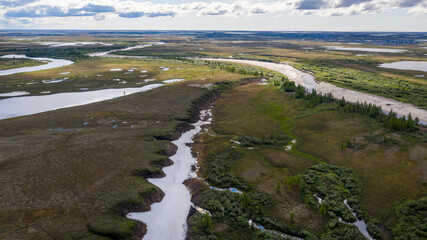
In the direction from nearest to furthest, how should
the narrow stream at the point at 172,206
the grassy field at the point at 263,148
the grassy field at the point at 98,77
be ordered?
the narrow stream at the point at 172,206 → the grassy field at the point at 263,148 → the grassy field at the point at 98,77

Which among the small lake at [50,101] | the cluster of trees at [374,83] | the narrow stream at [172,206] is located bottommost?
the narrow stream at [172,206]

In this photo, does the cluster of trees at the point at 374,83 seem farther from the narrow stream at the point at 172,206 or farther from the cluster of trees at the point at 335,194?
the narrow stream at the point at 172,206

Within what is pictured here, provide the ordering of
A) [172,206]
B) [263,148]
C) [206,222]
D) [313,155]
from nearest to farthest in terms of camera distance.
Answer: [206,222] < [172,206] < [313,155] < [263,148]

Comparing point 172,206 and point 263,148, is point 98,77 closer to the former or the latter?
point 263,148

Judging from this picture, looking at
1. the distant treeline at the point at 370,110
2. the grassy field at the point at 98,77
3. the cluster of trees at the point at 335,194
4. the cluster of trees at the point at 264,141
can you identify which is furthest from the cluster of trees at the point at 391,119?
the grassy field at the point at 98,77

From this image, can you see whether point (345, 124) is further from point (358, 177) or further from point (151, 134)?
point (151, 134)

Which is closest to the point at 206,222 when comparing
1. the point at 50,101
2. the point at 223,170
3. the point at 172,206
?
the point at 172,206

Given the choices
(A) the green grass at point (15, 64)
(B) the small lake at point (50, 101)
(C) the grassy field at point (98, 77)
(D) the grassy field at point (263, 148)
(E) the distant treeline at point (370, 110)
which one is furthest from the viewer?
(A) the green grass at point (15, 64)
